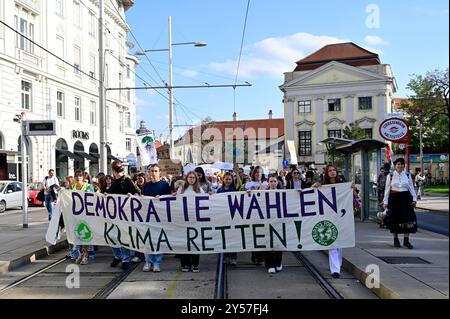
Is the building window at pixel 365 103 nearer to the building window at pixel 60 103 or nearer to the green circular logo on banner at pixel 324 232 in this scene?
the building window at pixel 60 103

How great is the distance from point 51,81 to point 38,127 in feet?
66.7

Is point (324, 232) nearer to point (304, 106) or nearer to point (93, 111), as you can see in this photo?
point (93, 111)

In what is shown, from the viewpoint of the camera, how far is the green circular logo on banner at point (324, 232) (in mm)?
8180

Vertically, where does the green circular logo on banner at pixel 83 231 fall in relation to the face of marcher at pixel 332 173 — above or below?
below

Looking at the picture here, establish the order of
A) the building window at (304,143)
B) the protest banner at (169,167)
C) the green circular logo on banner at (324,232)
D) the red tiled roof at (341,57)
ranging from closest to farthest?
the green circular logo on banner at (324,232), the protest banner at (169,167), the red tiled roof at (341,57), the building window at (304,143)

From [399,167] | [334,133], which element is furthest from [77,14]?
[334,133]

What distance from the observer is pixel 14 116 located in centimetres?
2845

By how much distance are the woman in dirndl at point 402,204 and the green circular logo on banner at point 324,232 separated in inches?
94.2

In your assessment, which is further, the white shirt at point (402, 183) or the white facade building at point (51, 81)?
the white facade building at point (51, 81)

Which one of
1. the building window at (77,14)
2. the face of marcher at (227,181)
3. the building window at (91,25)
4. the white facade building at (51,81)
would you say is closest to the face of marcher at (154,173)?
the face of marcher at (227,181)

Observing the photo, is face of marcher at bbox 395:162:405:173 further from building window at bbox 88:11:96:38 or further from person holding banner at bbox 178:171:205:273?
building window at bbox 88:11:96:38

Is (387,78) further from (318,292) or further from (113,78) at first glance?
(318,292)

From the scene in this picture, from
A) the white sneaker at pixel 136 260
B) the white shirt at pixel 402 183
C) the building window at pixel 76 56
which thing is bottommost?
the white sneaker at pixel 136 260
